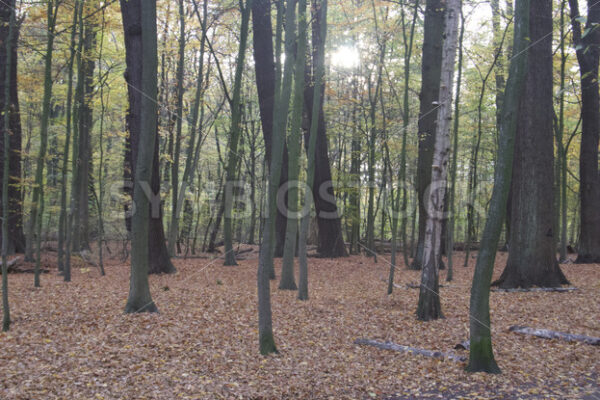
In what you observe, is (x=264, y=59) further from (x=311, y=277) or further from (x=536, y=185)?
(x=536, y=185)

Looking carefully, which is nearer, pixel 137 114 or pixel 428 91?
pixel 137 114

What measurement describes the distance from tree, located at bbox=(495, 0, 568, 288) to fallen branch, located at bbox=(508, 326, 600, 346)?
313 centimetres

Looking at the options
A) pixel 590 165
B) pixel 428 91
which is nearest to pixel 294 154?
pixel 428 91

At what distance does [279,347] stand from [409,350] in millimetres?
1670

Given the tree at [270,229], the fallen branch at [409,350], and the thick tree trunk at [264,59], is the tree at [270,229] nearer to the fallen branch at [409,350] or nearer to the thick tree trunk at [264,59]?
the fallen branch at [409,350]

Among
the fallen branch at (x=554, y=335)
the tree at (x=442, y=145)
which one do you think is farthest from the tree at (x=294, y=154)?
the fallen branch at (x=554, y=335)

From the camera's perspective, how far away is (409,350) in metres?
5.72

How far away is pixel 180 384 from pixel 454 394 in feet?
8.91

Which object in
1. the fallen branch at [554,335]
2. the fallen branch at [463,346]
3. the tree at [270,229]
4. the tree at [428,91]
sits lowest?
the fallen branch at [463,346]

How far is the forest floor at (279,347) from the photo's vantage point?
4.45m

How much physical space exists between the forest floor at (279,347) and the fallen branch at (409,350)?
0.12m

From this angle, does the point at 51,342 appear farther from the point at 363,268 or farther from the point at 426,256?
the point at 363,268

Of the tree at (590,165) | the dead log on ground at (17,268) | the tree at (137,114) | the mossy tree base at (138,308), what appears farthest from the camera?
the tree at (590,165)

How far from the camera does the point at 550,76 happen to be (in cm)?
926
